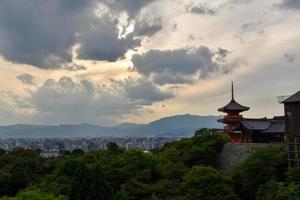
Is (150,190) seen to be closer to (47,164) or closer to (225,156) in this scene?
(225,156)

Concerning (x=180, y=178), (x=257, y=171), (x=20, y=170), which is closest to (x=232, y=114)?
(x=180, y=178)

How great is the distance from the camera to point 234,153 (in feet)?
143

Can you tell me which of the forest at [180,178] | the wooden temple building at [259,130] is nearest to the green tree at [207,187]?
the forest at [180,178]

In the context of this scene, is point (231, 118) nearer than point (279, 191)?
No

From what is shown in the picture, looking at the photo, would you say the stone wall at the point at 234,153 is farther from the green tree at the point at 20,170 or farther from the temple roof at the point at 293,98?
the green tree at the point at 20,170

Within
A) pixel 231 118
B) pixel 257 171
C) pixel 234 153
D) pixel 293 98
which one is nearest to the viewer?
pixel 257 171

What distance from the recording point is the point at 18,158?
61875mm

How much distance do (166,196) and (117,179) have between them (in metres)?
6.14

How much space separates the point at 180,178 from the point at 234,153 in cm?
656

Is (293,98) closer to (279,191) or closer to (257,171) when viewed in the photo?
(257,171)

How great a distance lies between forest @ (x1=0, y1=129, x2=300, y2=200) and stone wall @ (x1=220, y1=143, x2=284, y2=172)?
673 mm

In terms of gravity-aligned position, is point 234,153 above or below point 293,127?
below

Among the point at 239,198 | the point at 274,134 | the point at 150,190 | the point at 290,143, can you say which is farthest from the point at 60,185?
the point at 274,134

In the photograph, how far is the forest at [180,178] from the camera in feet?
107
